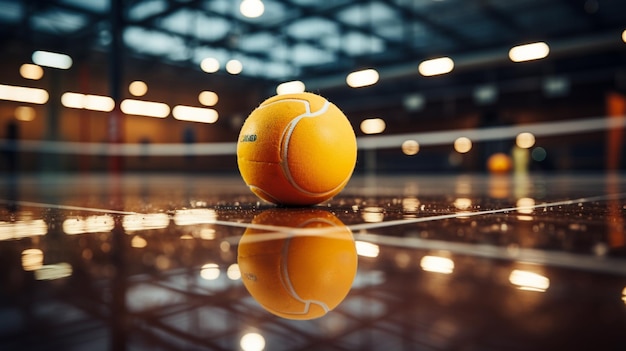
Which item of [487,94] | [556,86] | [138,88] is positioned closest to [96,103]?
[138,88]

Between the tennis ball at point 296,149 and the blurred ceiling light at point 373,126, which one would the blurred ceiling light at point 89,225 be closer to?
the tennis ball at point 296,149

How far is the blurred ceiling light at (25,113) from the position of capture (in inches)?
618

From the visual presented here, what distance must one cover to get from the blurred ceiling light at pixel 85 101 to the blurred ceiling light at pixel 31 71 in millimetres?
1007

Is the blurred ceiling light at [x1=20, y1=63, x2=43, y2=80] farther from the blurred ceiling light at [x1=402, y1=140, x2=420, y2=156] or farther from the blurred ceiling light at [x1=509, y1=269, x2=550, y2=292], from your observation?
the blurred ceiling light at [x1=509, y1=269, x2=550, y2=292]

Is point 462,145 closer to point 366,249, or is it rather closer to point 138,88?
point 138,88

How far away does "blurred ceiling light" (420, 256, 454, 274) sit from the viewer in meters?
0.72

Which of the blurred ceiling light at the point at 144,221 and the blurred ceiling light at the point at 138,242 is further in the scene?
the blurred ceiling light at the point at 144,221

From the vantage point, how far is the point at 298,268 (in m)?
A: 0.74

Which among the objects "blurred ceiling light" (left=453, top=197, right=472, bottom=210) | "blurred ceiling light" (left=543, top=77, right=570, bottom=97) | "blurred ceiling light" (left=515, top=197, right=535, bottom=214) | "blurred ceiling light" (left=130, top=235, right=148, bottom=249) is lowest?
"blurred ceiling light" (left=130, top=235, right=148, bottom=249)

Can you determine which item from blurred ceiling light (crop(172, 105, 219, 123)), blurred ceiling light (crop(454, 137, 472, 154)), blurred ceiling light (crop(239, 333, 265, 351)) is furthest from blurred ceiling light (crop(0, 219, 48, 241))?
blurred ceiling light (crop(172, 105, 219, 123))

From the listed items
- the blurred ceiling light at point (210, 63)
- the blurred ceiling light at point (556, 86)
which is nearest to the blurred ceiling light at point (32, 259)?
the blurred ceiling light at point (210, 63)

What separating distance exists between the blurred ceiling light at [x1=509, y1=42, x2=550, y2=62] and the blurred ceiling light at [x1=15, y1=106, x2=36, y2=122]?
1563cm

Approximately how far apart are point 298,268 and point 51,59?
17531 millimetres

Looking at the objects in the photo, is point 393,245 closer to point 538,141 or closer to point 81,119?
point 538,141
